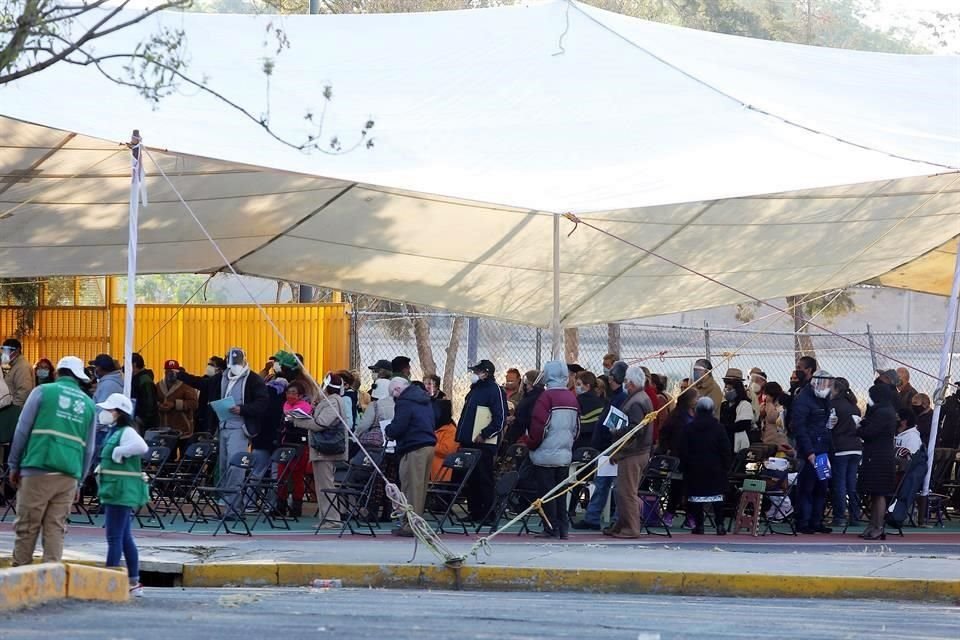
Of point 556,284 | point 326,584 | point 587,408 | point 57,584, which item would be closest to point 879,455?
point 587,408

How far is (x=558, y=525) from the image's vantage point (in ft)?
47.2

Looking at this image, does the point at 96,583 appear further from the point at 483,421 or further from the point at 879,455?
the point at 879,455

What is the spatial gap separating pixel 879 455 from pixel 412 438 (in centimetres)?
487

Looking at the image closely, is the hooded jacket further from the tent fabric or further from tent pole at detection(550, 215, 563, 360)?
the tent fabric

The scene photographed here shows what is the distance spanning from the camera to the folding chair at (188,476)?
49.4 ft

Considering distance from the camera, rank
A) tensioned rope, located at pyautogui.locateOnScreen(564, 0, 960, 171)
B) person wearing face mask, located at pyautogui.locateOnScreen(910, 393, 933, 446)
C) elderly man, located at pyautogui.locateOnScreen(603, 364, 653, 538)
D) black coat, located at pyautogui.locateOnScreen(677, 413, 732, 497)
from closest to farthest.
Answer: tensioned rope, located at pyautogui.locateOnScreen(564, 0, 960, 171) → elderly man, located at pyautogui.locateOnScreen(603, 364, 653, 538) → black coat, located at pyautogui.locateOnScreen(677, 413, 732, 497) → person wearing face mask, located at pyautogui.locateOnScreen(910, 393, 933, 446)

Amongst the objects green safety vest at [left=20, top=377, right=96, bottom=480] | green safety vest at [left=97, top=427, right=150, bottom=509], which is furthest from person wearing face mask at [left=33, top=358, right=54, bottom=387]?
green safety vest at [left=97, top=427, right=150, bottom=509]

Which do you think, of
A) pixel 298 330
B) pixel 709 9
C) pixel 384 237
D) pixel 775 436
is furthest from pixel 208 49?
pixel 709 9

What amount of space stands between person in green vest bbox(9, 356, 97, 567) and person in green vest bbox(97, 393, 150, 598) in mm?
212

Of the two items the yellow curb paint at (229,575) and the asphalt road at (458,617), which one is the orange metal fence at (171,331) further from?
the asphalt road at (458,617)

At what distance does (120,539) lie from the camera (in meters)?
10.2

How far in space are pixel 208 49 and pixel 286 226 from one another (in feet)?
9.10

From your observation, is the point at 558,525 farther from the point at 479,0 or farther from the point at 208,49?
the point at 479,0

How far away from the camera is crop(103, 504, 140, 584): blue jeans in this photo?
10.1 meters
